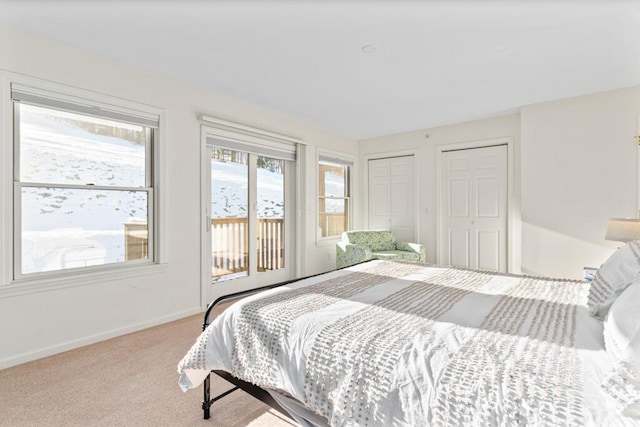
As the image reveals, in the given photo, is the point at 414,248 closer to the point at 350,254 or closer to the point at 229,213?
the point at 350,254

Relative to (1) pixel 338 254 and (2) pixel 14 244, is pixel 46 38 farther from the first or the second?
(1) pixel 338 254

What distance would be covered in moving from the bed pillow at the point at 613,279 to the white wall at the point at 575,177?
7.62 feet

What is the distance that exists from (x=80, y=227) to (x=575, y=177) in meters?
5.03

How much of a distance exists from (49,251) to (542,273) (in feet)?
16.4

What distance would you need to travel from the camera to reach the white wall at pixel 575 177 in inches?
130

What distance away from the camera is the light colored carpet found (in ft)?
5.53

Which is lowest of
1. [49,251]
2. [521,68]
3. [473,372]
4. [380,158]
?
[473,372]

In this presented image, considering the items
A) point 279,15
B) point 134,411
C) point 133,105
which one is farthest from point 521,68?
point 134,411

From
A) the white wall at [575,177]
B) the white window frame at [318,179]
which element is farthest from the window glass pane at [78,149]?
the white wall at [575,177]

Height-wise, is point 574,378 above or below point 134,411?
above

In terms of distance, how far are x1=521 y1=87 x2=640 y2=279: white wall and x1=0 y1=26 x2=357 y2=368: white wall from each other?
346 cm

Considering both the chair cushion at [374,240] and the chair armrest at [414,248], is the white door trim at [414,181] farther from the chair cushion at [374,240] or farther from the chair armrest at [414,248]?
the chair cushion at [374,240]

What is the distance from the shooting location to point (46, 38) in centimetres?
239

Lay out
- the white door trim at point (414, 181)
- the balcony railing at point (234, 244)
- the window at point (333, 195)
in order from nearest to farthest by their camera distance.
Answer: the balcony railing at point (234, 244) → the white door trim at point (414, 181) → the window at point (333, 195)
